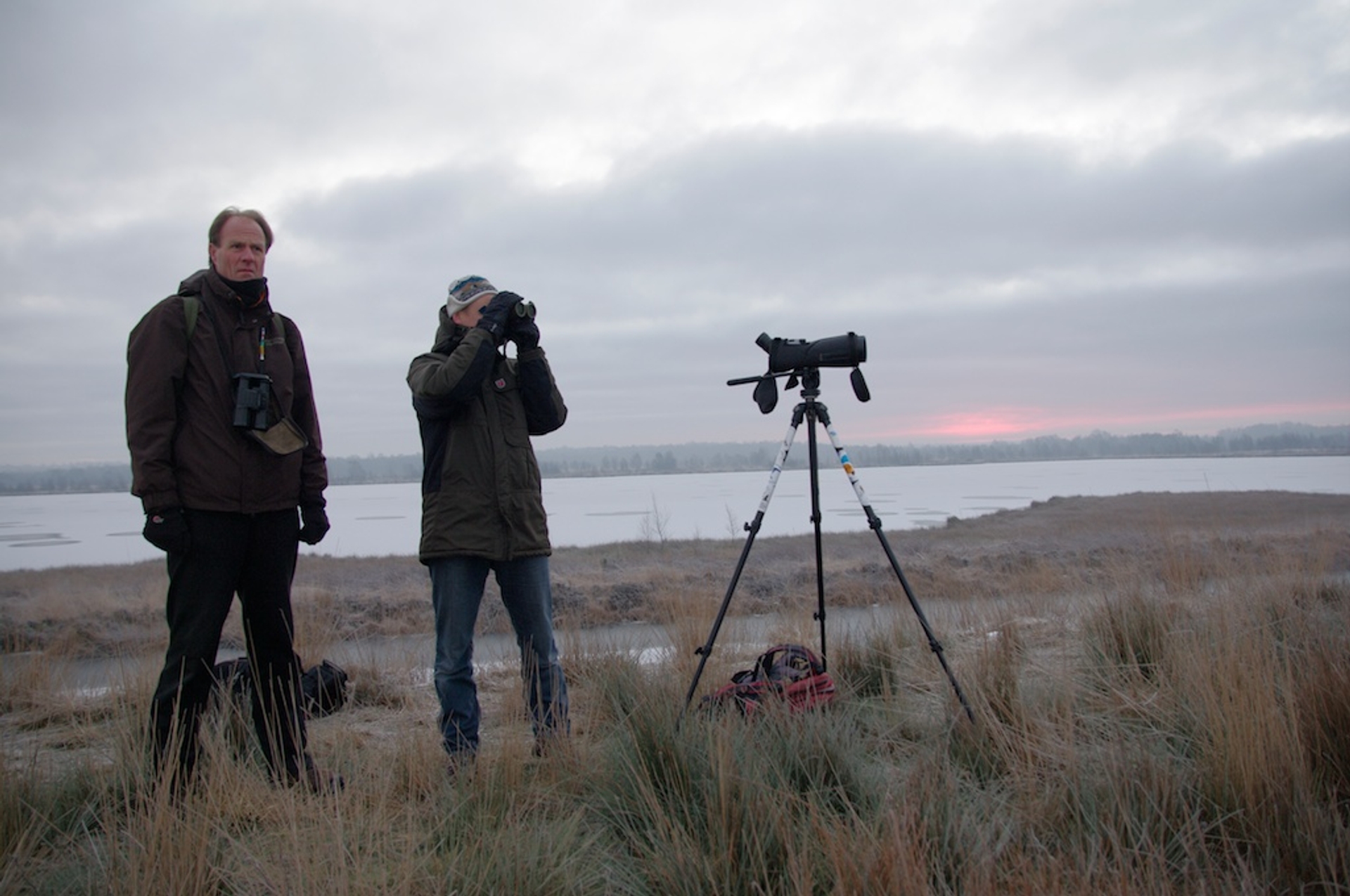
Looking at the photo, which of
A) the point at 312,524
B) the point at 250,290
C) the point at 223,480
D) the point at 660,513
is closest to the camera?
the point at 223,480

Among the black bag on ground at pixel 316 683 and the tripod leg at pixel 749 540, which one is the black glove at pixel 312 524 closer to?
the black bag on ground at pixel 316 683

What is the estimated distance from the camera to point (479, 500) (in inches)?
119

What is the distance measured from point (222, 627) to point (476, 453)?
984mm

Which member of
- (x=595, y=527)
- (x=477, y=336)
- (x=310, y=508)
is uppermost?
(x=477, y=336)

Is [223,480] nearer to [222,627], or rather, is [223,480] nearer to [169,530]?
[169,530]

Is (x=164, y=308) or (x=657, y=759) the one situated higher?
(x=164, y=308)

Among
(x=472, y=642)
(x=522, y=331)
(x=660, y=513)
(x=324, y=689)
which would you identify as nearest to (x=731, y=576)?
(x=324, y=689)

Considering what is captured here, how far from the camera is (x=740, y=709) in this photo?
3164 millimetres

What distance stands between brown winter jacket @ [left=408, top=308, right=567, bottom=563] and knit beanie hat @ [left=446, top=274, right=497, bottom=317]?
103mm

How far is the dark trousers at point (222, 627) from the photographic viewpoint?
2.54 metres

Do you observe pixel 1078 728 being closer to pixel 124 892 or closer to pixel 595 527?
pixel 124 892

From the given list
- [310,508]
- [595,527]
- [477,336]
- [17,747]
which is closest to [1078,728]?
[477,336]

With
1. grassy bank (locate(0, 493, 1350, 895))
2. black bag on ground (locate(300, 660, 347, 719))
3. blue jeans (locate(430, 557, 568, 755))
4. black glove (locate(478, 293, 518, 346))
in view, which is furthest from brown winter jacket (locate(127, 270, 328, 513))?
black bag on ground (locate(300, 660, 347, 719))

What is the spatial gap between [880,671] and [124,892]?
312 cm
